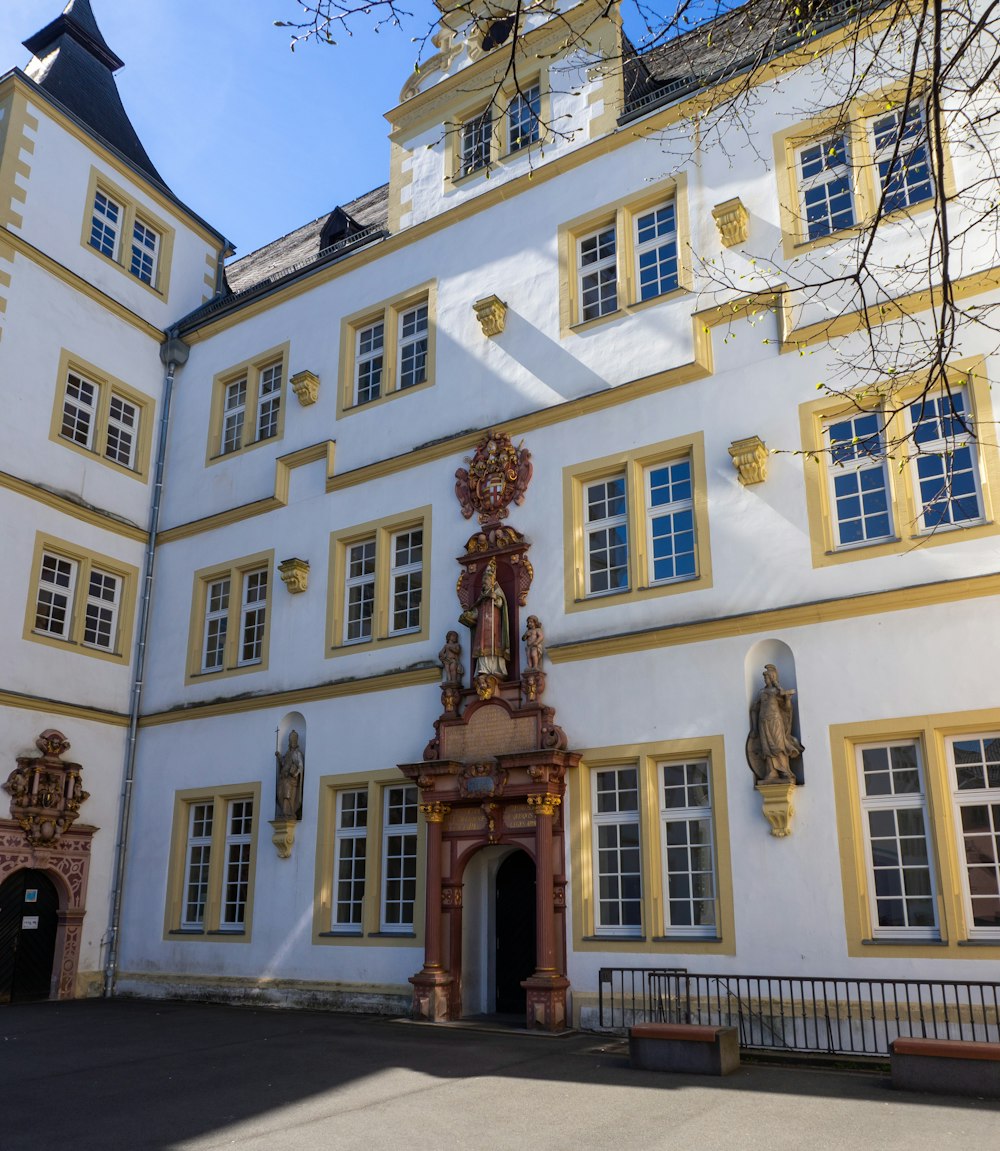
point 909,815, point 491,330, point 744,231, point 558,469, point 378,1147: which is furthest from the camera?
point 491,330

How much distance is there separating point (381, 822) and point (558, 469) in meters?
5.11

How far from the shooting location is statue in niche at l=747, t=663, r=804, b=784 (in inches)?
442

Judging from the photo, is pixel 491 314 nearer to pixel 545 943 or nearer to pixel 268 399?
pixel 268 399

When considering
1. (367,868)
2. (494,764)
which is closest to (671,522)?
(494,764)

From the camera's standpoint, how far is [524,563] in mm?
14055

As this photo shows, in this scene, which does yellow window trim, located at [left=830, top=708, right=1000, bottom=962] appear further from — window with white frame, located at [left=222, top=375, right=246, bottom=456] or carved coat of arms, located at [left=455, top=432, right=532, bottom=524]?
window with white frame, located at [left=222, top=375, right=246, bottom=456]

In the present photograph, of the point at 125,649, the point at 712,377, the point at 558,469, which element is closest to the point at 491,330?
the point at 558,469

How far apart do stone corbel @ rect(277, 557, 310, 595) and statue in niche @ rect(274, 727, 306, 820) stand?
7.49ft

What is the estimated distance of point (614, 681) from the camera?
1291 centimetres

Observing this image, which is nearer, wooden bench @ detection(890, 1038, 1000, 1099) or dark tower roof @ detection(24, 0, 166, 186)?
wooden bench @ detection(890, 1038, 1000, 1099)

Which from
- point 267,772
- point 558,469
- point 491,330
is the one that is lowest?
point 267,772

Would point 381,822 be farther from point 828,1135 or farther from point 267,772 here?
point 828,1135

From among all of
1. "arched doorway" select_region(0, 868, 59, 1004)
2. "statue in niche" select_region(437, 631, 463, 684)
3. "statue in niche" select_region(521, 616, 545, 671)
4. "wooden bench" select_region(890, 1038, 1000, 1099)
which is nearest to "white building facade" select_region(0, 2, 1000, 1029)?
"statue in niche" select_region(437, 631, 463, 684)

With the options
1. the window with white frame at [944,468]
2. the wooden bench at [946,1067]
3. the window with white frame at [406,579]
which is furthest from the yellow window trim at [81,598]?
the wooden bench at [946,1067]
